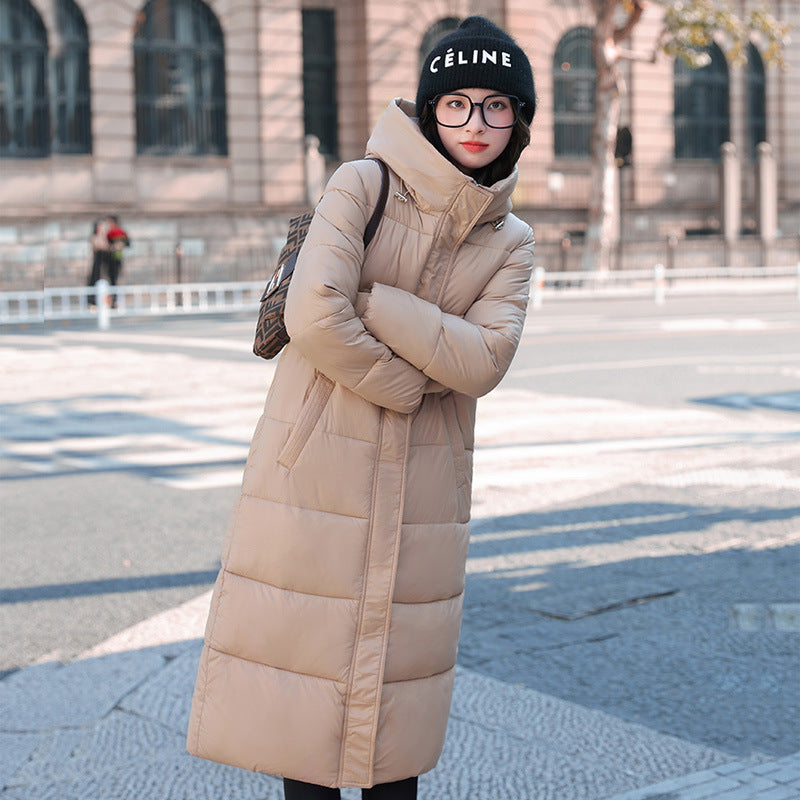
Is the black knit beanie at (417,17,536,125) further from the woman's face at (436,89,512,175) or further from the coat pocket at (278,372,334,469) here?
the coat pocket at (278,372,334,469)

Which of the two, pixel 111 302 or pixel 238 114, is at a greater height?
pixel 238 114

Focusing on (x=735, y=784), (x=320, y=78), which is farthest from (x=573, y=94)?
(x=735, y=784)

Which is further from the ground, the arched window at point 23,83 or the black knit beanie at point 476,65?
the arched window at point 23,83

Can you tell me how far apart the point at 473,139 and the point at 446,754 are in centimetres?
205

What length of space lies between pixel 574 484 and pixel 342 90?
2927 cm

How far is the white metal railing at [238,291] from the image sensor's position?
24.0m

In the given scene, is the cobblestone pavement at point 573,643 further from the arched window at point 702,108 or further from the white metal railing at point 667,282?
the arched window at point 702,108

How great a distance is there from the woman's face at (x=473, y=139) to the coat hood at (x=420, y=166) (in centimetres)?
7

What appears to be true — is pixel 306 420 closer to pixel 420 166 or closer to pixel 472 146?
pixel 420 166

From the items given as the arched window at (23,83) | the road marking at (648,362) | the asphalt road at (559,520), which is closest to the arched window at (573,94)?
the arched window at (23,83)

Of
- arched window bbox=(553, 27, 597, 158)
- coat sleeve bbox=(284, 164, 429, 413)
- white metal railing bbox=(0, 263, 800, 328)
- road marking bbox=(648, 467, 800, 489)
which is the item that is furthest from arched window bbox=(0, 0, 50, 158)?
coat sleeve bbox=(284, 164, 429, 413)

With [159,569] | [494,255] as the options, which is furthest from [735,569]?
[494,255]

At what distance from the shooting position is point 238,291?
28.1m

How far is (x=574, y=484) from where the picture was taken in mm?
8531
